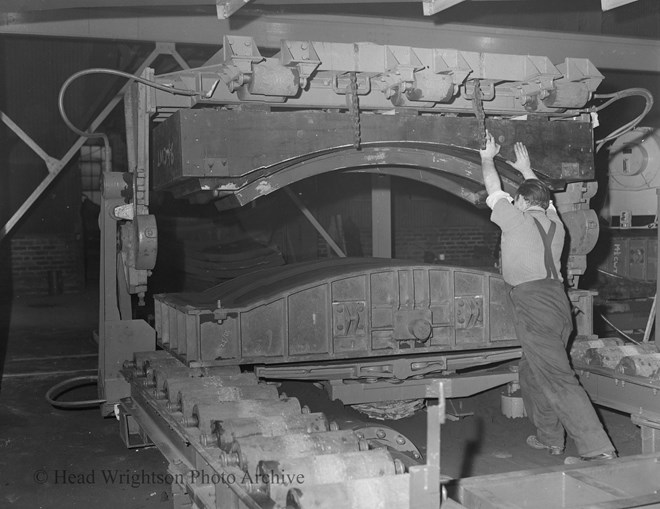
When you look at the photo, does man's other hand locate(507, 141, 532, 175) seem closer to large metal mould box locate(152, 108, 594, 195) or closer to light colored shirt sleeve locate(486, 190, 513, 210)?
large metal mould box locate(152, 108, 594, 195)

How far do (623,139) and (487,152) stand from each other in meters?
6.81

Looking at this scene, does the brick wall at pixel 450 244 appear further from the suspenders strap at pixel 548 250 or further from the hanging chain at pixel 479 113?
the suspenders strap at pixel 548 250

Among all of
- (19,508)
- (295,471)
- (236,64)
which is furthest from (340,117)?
(19,508)

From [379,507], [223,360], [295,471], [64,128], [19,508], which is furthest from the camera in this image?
[64,128]

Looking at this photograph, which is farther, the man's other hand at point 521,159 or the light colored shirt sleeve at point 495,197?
the man's other hand at point 521,159

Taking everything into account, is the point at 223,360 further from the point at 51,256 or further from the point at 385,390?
the point at 51,256

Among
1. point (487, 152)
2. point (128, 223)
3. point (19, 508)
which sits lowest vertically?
point (19, 508)

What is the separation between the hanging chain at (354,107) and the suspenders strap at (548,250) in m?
1.23

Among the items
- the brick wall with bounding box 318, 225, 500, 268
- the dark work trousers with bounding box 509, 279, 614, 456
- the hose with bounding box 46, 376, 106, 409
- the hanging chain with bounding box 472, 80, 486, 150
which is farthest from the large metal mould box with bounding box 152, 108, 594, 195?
the brick wall with bounding box 318, 225, 500, 268

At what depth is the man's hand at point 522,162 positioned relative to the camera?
16.9ft

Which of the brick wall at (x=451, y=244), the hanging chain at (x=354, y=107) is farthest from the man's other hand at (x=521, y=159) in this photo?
the brick wall at (x=451, y=244)

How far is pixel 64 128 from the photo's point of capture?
14820mm

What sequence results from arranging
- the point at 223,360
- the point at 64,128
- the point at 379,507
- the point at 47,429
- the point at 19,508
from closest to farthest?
the point at 379,507 → the point at 19,508 → the point at 223,360 → the point at 47,429 → the point at 64,128

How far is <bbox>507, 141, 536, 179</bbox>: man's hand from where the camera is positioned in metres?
5.14
